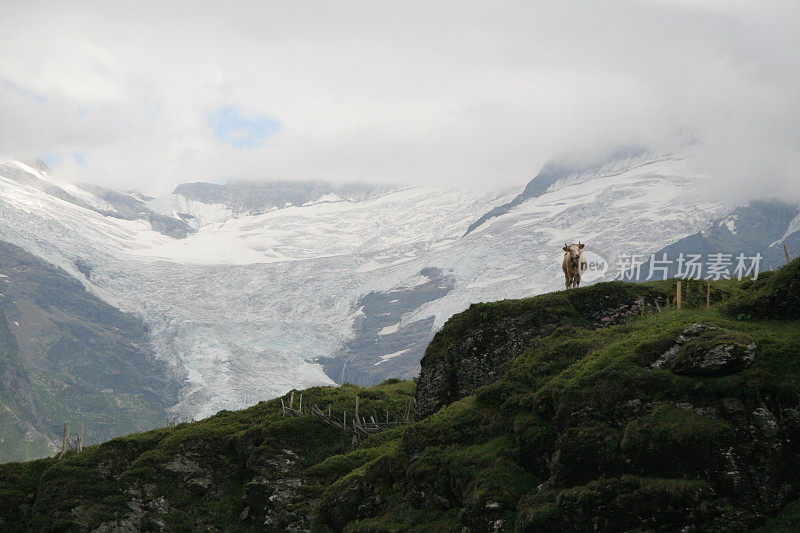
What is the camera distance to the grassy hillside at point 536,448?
15180 mm

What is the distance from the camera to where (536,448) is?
18594 millimetres

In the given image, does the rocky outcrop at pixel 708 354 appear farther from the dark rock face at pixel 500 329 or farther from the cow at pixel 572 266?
the cow at pixel 572 266

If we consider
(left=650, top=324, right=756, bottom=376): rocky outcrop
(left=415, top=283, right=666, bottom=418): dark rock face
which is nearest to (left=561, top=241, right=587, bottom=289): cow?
(left=415, top=283, right=666, bottom=418): dark rock face

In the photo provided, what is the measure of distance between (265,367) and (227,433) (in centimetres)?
16740

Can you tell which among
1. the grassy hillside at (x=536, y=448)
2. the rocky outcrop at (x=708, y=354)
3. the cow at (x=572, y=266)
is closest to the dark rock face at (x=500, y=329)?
the grassy hillside at (x=536, y=448)

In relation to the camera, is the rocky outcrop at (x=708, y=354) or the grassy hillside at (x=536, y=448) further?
the rocky outcrop at (x=708, y=354)

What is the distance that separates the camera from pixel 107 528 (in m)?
27.8

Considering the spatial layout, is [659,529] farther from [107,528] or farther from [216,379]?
[216,379]

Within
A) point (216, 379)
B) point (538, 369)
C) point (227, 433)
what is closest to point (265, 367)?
point (216, 379)

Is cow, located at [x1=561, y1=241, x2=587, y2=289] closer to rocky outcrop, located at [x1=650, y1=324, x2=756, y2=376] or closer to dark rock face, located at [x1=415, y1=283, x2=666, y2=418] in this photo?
dark rock face, located at [x1=415, y1=283, x2=666, y2=418]

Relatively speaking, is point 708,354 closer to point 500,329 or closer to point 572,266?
point 500,329

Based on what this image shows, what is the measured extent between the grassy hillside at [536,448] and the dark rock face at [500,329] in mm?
78

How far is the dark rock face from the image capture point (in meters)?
27.4

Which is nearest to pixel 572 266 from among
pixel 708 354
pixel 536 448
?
pixel 536 448
